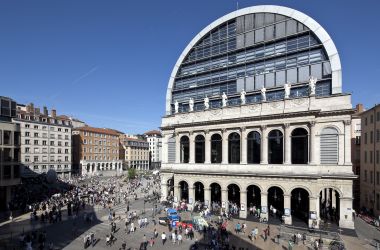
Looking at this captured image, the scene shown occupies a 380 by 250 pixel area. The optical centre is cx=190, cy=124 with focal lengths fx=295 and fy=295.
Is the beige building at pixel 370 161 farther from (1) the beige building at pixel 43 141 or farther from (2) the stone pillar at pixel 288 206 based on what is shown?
(1) the beige building at pixel 43 141

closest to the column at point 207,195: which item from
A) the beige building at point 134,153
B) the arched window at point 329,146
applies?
the arched window at point 329,146

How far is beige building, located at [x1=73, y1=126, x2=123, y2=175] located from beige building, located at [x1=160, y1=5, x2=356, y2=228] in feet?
237

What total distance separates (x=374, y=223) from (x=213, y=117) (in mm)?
27769

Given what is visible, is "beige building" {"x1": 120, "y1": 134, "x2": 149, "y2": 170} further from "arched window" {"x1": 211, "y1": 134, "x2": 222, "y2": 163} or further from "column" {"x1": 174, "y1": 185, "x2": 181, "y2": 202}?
"arched window" {"x1": 211, "y1": 134, "x2": 222, "y2": 163}

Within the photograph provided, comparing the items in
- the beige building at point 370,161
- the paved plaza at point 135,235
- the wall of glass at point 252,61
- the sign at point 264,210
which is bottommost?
the paved plaza at point 135,235

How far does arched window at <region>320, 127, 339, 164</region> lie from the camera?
4009 centimetres

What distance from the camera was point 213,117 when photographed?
50.3 metres

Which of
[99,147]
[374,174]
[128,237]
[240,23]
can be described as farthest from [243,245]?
[99,147]

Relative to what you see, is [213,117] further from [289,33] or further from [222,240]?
[222,240]

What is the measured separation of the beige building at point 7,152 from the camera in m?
48.6

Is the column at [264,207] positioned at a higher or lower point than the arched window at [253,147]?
lower

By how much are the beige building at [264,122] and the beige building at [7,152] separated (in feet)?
85.8

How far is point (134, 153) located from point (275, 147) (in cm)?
12917

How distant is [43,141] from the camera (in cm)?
9956
